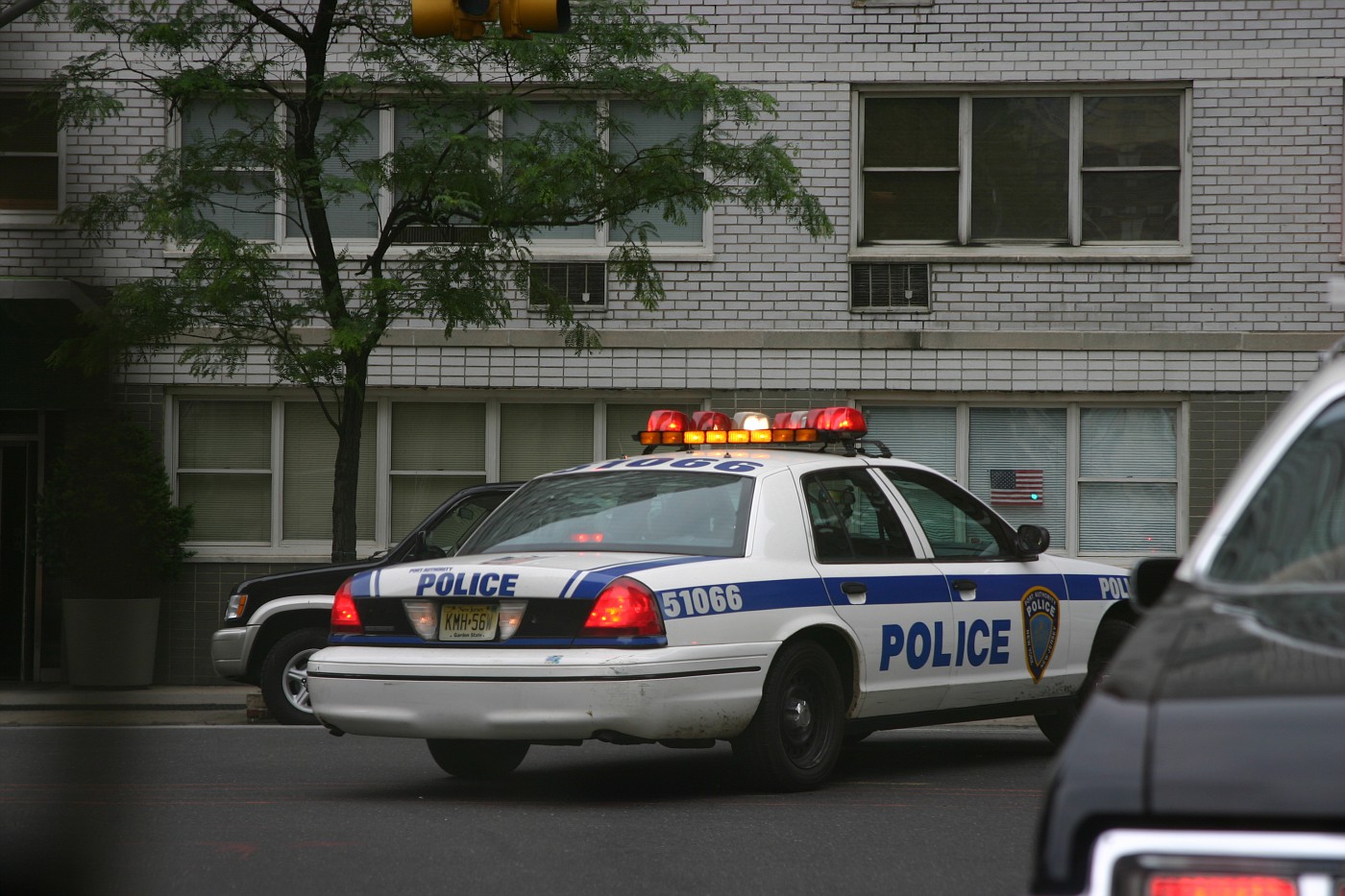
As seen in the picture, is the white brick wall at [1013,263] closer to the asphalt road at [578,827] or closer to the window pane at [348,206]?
the window pane at [348,206]

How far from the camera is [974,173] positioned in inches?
651

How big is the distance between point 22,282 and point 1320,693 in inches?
96.1

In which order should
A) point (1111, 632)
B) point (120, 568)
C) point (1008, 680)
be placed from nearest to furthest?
point (120, 568), point (1008, 680), point (1111, 632)

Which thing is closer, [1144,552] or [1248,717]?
[1248,717]

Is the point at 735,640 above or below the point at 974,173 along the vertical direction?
below

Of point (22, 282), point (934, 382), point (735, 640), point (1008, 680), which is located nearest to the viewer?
point (22, 282)

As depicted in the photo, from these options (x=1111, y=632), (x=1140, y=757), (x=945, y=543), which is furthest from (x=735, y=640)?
(x=1140, y=757)

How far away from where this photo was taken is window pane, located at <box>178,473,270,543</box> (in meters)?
17.0

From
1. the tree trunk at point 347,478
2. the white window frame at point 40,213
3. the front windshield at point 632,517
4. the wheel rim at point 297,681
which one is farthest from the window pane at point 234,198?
the white window frame at point 40,213

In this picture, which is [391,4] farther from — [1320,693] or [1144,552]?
[1320,693]

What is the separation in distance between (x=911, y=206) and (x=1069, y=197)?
4.77 ft

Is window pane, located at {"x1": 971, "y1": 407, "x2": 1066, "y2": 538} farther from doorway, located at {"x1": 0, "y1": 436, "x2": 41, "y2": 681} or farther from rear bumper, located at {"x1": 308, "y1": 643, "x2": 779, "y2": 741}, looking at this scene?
rear bumper, located at {"x1": 308, "y1": 643, "x2": 779, "y2": 741}

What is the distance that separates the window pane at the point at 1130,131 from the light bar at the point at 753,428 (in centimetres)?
812

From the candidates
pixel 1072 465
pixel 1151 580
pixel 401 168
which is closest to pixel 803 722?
pixel 1151 580
